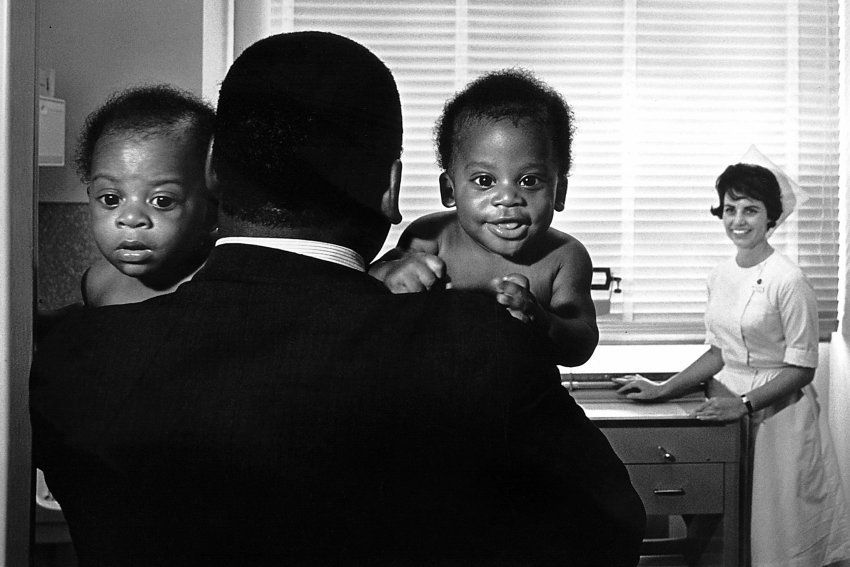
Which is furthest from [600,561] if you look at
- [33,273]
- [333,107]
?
[33,273]

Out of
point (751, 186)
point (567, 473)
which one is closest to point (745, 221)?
point (751, 186)

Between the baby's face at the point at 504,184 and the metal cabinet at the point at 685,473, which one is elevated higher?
the baby's face at the point at 504,184

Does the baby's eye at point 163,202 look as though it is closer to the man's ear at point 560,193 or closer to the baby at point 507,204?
the baby at point 507,204

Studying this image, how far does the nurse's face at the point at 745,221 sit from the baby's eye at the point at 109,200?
24.4 inches

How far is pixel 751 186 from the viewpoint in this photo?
92 centimetres

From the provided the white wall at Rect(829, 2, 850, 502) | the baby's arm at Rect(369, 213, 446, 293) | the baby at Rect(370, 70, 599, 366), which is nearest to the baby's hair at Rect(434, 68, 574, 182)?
the baby at Rect(370, 70, 599, 366)

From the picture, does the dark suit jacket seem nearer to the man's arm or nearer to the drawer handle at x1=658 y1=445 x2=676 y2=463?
the man's arm

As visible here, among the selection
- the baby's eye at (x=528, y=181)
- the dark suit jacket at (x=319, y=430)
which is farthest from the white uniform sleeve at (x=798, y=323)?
the dark suit jacket at (x=319, y=430)

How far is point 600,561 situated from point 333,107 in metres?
0.34


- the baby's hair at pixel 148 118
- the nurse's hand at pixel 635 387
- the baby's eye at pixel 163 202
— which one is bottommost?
the nurse's hand at pixel 635 387

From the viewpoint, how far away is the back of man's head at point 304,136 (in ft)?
1.62

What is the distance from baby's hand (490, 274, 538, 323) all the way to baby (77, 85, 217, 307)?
25 cm

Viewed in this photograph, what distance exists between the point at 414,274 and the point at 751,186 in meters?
0.46

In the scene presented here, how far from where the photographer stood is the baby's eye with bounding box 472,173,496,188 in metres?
0.73
